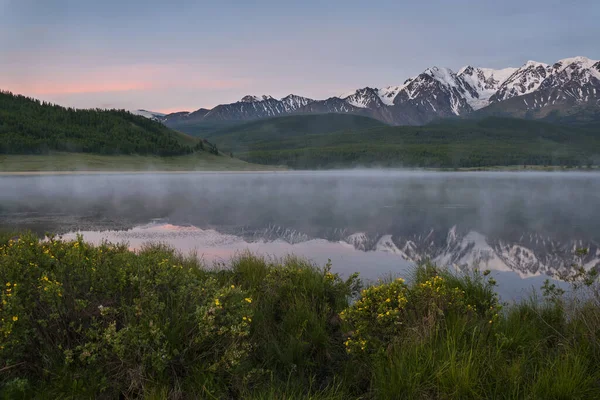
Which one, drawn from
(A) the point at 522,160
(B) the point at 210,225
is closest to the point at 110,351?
(B) the point at 210,225

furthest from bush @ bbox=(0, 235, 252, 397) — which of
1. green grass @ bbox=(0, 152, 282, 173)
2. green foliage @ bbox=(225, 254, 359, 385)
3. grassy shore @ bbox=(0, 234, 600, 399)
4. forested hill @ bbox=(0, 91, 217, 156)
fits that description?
forested hill @ bbox=(0, 91, 217, 156)

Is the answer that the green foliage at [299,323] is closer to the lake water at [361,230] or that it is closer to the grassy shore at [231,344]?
the grassy shore at [231,344]

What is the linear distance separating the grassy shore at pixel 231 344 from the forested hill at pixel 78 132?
102m

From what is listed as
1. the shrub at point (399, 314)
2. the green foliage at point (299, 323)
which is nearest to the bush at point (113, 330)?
the green foliage at point (299, 323)

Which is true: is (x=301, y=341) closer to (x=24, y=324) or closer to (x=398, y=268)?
(x=24, y=324)

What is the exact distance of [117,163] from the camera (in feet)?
319

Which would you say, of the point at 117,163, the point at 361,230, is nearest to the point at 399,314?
the point at 361,230

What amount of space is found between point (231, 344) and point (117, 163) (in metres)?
102

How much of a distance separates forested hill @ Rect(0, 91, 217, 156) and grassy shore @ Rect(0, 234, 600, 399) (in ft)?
335

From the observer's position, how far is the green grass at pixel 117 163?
81.0 metres

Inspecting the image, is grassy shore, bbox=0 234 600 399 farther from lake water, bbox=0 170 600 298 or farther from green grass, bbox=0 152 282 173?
green grass, bbox=0 152 282 173

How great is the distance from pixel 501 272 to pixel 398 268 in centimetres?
285

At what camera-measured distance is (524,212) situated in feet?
86.0

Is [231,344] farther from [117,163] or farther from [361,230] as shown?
[117,163]
